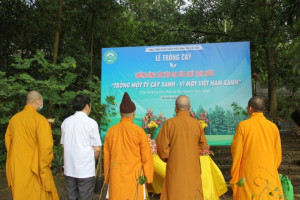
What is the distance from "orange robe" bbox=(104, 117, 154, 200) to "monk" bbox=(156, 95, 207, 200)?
238mm

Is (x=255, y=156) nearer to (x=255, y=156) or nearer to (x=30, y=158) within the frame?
(x=255, y=156)

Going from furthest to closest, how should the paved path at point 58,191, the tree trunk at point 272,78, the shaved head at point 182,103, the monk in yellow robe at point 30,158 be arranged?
1. the tree trunk at point 272,78
2. the paved path at point 58,191
3. the shaved head at point 182,103
4. the monk in yellow robe at point 30,158

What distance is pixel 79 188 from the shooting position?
344 cm

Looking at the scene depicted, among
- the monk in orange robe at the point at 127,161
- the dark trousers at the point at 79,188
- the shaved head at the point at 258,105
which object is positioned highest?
the shaved head at the point at 258,105

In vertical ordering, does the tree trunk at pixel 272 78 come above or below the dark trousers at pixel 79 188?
above

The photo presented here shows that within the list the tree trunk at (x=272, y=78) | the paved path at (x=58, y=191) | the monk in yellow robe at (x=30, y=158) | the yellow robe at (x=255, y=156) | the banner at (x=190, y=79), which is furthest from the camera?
the tree trunk at (x=272, y=78)

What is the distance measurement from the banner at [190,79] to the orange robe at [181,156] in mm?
2121

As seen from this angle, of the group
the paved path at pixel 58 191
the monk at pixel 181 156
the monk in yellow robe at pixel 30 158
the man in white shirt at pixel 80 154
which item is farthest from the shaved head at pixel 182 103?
the paved path at pixel 58 191

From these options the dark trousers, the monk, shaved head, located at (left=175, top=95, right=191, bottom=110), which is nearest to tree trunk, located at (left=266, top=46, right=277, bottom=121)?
shaved head, located at (left=175, top=95, right=191, bottom=110)

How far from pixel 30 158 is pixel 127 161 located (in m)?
1.08

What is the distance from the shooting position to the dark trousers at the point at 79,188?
135 inches

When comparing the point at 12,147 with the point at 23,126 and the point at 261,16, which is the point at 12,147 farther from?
the point at 261,16

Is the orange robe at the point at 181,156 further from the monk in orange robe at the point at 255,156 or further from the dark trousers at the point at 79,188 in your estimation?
the dark trousers at the point at 79,188

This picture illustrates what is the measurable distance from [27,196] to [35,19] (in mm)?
7373
